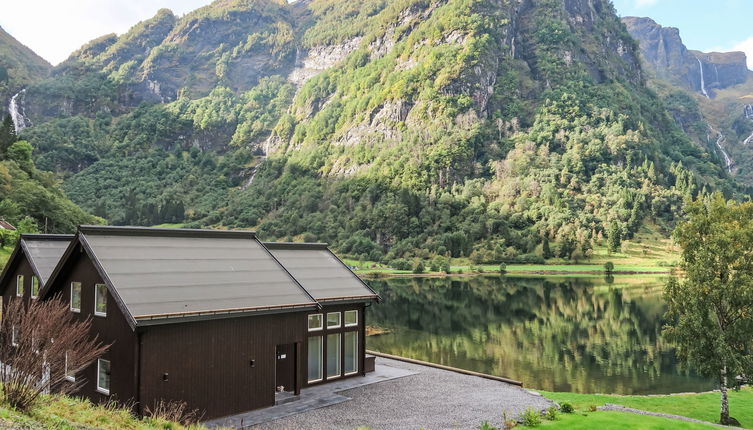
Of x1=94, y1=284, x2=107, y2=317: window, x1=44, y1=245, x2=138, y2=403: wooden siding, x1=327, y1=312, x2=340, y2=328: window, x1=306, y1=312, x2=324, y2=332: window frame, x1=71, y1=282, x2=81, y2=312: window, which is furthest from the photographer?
x1=327, y1=312, x2=340, y2=328: window

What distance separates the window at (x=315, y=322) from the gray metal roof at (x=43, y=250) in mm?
12847

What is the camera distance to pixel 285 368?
23703 mm

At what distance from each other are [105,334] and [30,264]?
35.4 ft

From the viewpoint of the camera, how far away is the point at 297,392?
2311 cm

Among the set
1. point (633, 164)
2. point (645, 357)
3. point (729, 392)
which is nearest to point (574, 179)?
point (633, 164)

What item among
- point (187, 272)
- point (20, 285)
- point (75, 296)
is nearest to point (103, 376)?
point (75, 296)

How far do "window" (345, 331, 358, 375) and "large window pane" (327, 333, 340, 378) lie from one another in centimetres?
60

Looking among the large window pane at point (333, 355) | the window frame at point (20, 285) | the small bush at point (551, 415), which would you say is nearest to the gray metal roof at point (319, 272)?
the large window pane at point (333, 355)

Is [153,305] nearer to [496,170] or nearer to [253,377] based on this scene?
[253,377]

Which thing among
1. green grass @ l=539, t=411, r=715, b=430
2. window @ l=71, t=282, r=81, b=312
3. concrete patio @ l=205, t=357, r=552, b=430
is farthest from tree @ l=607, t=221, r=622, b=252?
window @ l=71, t=282, r=81, b=312

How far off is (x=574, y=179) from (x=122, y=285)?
7181 inches

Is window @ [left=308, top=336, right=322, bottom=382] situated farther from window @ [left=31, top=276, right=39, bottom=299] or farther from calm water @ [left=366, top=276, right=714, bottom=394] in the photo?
calm water @ [left=366, top=276, right=714, bottom=394]

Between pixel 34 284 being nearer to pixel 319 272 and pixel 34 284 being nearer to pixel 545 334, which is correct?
pixel 319 272

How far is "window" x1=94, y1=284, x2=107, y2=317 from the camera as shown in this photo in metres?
19.6
